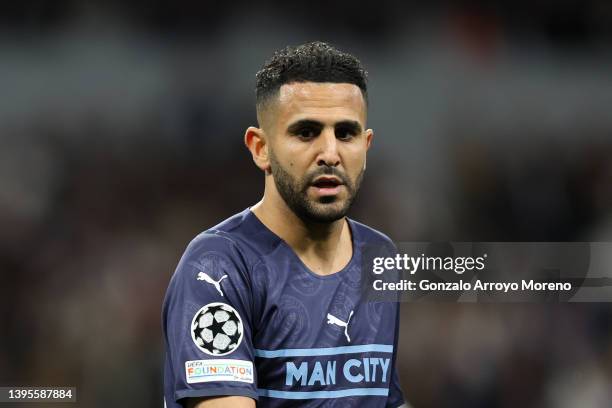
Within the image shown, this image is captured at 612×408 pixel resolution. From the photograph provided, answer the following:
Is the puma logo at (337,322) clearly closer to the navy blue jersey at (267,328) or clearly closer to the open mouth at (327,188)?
the navy blue jersey at (267,328)

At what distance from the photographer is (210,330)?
226 cm

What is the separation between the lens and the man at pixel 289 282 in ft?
7.45

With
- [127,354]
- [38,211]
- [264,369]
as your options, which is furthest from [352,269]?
[38,211]

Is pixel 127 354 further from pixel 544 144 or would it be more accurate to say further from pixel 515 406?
pixel 544 144

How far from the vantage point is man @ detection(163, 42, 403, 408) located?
227 centimetres

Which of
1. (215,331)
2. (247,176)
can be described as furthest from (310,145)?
(247,176)

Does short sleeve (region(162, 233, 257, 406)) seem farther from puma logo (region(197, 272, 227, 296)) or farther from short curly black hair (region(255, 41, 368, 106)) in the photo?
short curly black hair (region(255, 41, 368, 106))

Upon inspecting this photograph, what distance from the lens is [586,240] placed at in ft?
17.8

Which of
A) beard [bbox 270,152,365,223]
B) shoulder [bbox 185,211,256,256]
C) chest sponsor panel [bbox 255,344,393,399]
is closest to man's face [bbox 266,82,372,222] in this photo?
beard [bbox 270,152,365,223]

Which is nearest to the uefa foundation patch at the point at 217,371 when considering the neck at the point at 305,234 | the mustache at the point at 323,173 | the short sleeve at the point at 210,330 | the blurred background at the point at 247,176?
the short sleeve at the point at 210,330

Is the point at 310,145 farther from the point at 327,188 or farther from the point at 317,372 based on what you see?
the point at 317,372

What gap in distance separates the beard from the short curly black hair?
0.22 m

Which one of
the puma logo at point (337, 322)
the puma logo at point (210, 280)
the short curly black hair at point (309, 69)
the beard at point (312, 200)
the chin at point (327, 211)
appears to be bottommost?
the puma logo at point (337, 322)

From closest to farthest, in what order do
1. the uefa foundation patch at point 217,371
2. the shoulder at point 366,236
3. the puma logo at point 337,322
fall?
the uefa foundation patch at point 217,371
the puma logo at point 337,322
the shoulder at point 366,236
